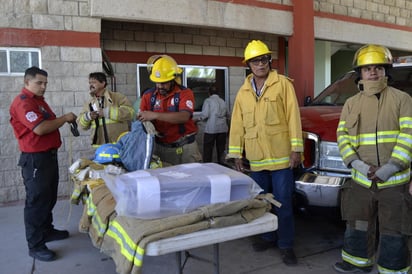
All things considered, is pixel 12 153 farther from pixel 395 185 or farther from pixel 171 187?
pixel 395 185

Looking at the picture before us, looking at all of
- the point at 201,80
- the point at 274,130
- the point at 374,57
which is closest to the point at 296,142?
the point at 274,130

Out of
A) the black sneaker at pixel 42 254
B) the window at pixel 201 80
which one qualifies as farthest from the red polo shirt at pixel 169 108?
the window at pixel 201 80

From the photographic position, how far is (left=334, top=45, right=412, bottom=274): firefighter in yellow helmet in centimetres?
282

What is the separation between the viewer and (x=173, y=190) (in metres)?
2.14

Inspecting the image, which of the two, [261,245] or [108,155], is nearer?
[108,155]

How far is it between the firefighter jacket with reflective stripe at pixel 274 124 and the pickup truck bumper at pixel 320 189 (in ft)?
0.95

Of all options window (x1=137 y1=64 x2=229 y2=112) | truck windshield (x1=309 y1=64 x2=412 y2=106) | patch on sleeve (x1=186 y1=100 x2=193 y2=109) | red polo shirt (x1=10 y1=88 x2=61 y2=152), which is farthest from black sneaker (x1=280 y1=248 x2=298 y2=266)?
window (x1=137 y1=64 x2=229 y2=112)

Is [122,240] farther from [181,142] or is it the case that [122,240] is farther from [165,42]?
[165,42]

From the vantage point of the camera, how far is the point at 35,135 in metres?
3.60

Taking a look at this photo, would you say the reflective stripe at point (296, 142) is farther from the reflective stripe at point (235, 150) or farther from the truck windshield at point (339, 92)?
the truck windshield at point (339, 92)

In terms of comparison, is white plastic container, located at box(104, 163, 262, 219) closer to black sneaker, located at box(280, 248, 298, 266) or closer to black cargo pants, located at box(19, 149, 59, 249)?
black sneaker, located at box(280, 248, 298, 266)

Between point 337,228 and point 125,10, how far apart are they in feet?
14.9

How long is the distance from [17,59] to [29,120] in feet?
8.75

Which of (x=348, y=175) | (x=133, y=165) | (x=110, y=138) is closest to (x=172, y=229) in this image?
(x=133, y=165)
